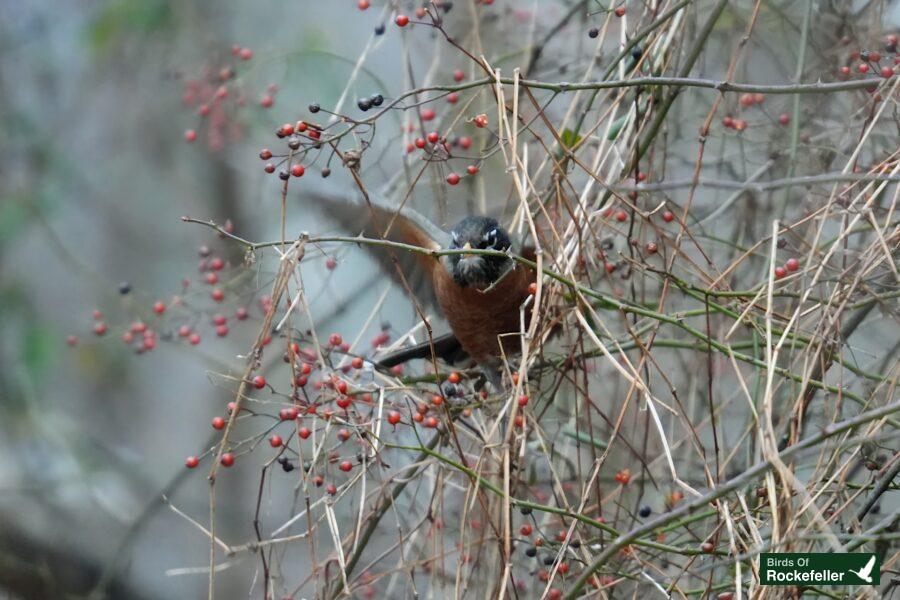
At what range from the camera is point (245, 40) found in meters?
5.39

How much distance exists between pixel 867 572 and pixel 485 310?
152 centimetres

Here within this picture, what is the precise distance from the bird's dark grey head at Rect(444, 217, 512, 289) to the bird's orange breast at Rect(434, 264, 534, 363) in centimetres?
3

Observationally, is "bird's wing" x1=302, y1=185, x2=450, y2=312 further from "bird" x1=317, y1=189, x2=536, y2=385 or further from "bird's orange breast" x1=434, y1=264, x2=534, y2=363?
"bird's orange breast" x1=434, y1=264, x2=534, y2=363

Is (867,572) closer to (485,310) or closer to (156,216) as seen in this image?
Answer: (485,310)

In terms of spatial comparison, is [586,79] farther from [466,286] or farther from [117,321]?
[117,321]

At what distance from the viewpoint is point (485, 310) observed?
10.2 feet

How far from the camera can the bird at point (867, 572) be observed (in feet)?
5.78

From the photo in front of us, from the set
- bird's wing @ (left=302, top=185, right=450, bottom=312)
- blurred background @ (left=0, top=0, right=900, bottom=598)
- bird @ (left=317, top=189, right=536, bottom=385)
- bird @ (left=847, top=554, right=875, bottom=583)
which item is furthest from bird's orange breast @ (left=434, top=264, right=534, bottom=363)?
bird @ (left=847, top=554, right=875, bottom=583)

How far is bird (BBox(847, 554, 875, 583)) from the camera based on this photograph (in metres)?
1.76

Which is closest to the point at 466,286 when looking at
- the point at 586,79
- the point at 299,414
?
the point at 586,79

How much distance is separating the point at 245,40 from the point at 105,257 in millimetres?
1479

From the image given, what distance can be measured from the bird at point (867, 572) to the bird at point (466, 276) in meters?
1.34

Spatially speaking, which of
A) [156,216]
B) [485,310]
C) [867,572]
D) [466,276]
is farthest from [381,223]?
[156,216]

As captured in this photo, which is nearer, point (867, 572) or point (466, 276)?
point (867, 572)
